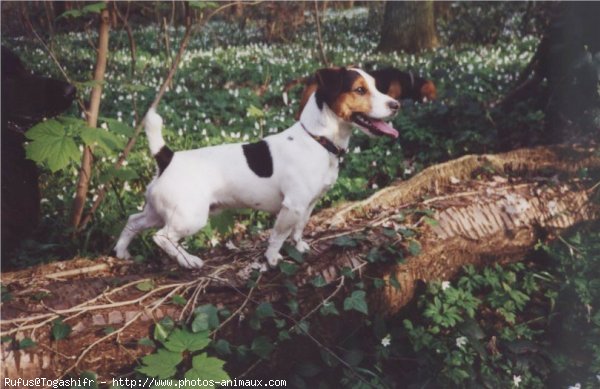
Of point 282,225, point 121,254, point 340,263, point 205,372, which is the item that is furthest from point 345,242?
point 121,254

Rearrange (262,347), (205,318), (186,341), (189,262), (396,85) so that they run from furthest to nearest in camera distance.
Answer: (396,85) < (189,262) < (262,347) < (205,318) < (186,341)

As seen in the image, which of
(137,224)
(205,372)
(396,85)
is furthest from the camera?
(137,224)

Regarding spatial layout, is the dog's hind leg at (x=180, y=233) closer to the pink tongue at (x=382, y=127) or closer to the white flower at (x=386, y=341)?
the pink tongue at (x=382, y=127)

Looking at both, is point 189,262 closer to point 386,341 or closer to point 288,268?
point 288,268

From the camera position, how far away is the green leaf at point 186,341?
8.71ft

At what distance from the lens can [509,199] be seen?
14.0 ft

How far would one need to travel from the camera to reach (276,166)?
3.25 metres

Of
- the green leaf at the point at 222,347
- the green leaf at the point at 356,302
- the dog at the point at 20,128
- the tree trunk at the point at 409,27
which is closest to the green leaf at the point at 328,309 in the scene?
the green leaf at the point at 356,302

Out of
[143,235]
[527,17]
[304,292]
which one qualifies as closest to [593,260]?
[304,292]

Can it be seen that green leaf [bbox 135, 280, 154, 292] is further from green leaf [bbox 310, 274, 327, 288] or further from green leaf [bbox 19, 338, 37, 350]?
green leaf [bbox 310, 274, 327, 288]

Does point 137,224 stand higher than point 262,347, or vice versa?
point 137,224

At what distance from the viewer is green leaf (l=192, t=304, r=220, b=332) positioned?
2.81m

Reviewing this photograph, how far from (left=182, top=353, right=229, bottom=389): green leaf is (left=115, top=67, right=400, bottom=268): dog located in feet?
2.79

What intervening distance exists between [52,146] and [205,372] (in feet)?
4.81
